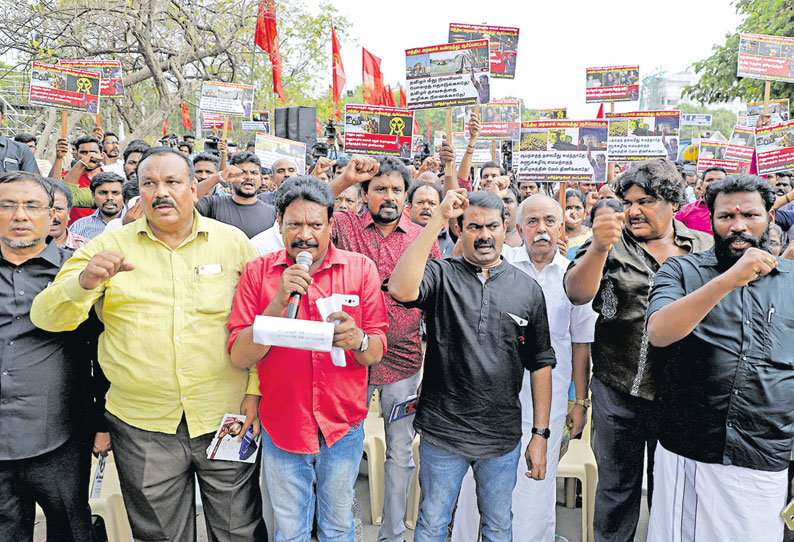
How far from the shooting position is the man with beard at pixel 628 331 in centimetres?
292

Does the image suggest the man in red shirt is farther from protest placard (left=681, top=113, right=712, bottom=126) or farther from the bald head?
protest placard (left=681, top=113, right=712, bottom=126)

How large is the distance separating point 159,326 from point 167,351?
0.12 meters

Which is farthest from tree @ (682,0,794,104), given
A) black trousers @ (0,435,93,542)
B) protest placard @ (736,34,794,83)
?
black trousers @ (0,435,93,542)

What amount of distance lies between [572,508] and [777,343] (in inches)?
85.1

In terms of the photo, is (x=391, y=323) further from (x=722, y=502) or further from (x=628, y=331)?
(x=722, y=502)

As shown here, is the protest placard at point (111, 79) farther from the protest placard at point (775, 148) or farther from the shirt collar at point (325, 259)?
the protest placard at point (775, 148)

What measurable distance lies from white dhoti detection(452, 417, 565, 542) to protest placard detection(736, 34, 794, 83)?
23.9 feet

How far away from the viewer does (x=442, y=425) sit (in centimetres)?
276

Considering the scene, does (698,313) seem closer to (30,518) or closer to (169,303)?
(169,303)

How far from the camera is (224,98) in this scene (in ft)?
28.3

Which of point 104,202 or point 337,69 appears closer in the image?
point 104,202

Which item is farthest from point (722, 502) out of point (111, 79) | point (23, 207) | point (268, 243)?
point (111, 79)

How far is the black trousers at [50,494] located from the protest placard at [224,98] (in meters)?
6.70

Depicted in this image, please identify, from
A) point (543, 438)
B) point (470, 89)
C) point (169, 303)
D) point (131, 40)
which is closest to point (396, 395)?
point (543, 438)
